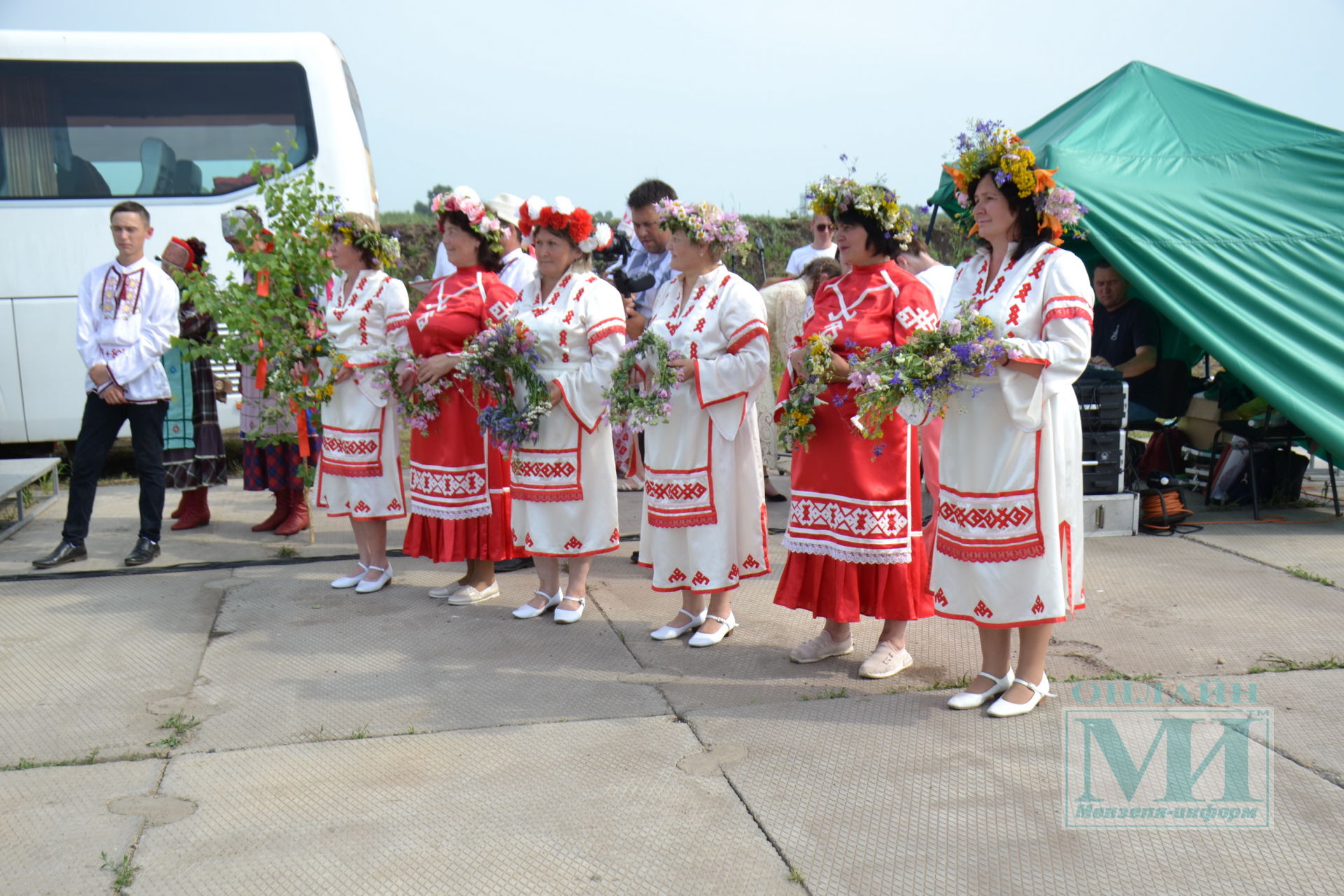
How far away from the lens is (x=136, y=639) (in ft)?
15.8

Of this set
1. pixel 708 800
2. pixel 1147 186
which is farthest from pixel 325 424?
pixel 1147 186

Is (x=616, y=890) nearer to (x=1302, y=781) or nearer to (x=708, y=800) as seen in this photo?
(x=708, y=800)

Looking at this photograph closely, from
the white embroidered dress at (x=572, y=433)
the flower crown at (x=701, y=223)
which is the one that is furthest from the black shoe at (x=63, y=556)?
the flower crown at (x=701, y=223)

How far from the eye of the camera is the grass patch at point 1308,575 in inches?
206

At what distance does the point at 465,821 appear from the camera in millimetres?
3072

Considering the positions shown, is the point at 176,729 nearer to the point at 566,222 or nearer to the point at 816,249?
the point at 566,222

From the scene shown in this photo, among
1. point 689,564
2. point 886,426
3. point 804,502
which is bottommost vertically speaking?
point 689,564

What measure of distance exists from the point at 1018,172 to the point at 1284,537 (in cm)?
392

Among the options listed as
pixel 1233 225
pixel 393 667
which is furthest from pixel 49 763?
pixel 1233 225

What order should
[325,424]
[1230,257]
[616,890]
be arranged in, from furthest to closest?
1. [1230,257]
2. [325,424]
3. [616,890]

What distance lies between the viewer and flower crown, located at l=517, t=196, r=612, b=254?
472 centimetres

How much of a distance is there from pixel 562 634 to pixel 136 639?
6.36ft

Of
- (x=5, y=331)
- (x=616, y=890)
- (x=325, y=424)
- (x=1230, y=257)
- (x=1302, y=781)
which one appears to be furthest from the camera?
(x=5, y=331)

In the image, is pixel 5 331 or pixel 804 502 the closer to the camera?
pixel 804 502
